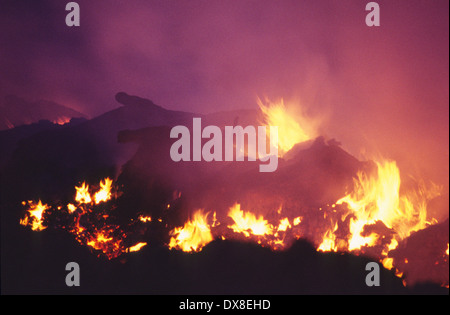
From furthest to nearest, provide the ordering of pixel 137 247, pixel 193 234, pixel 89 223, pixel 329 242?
pixel 193 234 < pixel 137 247 < pixel 89 223 < pixel 329 242

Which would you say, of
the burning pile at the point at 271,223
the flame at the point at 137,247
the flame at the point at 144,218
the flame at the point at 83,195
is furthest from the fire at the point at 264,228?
the flame at the point at 83,195

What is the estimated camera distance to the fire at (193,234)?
375 inches

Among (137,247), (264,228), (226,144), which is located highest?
(226,144)

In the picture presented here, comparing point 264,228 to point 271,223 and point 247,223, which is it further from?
point 247,223

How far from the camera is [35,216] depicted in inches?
385

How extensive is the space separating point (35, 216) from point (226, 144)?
7.17m

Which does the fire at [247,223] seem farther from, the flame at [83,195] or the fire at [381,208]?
the flame at [83,195]

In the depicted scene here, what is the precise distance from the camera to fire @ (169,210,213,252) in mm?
9516

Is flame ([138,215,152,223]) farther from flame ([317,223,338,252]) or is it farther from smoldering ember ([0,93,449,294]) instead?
flame ([317,223,338,252])

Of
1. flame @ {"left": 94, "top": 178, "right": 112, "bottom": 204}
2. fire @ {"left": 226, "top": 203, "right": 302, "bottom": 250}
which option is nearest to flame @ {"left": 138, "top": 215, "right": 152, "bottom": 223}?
flame @ {"left": 94, "top": 178, "right": 112, "bottom": 204}

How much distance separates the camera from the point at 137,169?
412 inches

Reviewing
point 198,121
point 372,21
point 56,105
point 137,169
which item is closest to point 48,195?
point 137,169

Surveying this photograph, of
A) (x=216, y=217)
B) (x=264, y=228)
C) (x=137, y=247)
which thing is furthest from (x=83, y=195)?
(x=264, y=228)
